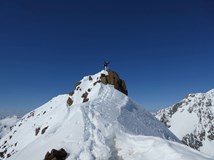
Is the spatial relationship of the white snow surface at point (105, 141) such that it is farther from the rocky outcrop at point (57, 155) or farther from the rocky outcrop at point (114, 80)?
the rocky outcrop at point (114, 80)

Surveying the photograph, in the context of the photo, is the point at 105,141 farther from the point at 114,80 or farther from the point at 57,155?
the point at 114,80

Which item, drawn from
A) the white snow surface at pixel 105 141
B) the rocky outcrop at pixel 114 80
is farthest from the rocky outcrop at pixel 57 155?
the rocky outcrop at pixel 114 80

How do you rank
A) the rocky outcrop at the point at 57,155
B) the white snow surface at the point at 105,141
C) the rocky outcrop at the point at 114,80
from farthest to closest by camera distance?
the rocky outcrop at the point at 114,80
the rocky outcrop at the point at 57,155
the white snow surface at the point at 105,141

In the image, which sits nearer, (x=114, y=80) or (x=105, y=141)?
(x=105, y=141)

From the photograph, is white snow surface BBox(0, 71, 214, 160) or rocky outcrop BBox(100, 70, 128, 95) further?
rocky outcrop BBox(100, 70, 128, 95)

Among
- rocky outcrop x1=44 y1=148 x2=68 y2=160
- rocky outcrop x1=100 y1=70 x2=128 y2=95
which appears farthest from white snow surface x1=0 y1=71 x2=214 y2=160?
rocky outcrop x1=100 y1=70 x2=128 y2=95

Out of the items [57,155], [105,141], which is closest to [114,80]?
[105,141]

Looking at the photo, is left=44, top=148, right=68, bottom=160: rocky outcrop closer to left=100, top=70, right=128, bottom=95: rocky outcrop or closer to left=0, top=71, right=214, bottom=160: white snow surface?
left=0, top=71, right=214, bottom=160: white snow surface

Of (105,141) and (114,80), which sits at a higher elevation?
(114,80)

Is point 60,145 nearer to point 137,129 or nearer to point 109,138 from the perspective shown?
point 109,138

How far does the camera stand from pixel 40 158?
2495 cm

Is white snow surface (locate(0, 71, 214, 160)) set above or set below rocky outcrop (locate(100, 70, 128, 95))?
below

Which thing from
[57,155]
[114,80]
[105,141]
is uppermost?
[114,80]

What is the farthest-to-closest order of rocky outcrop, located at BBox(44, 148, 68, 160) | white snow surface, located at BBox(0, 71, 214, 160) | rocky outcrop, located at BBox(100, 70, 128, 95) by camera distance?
rocky outcrop, located at BBox(100, 70, 128, 95), rocky outcrop, located at BBox(44, 148, 68, 160), white snow surface, located at BBox(0, 71, 214, 160)
